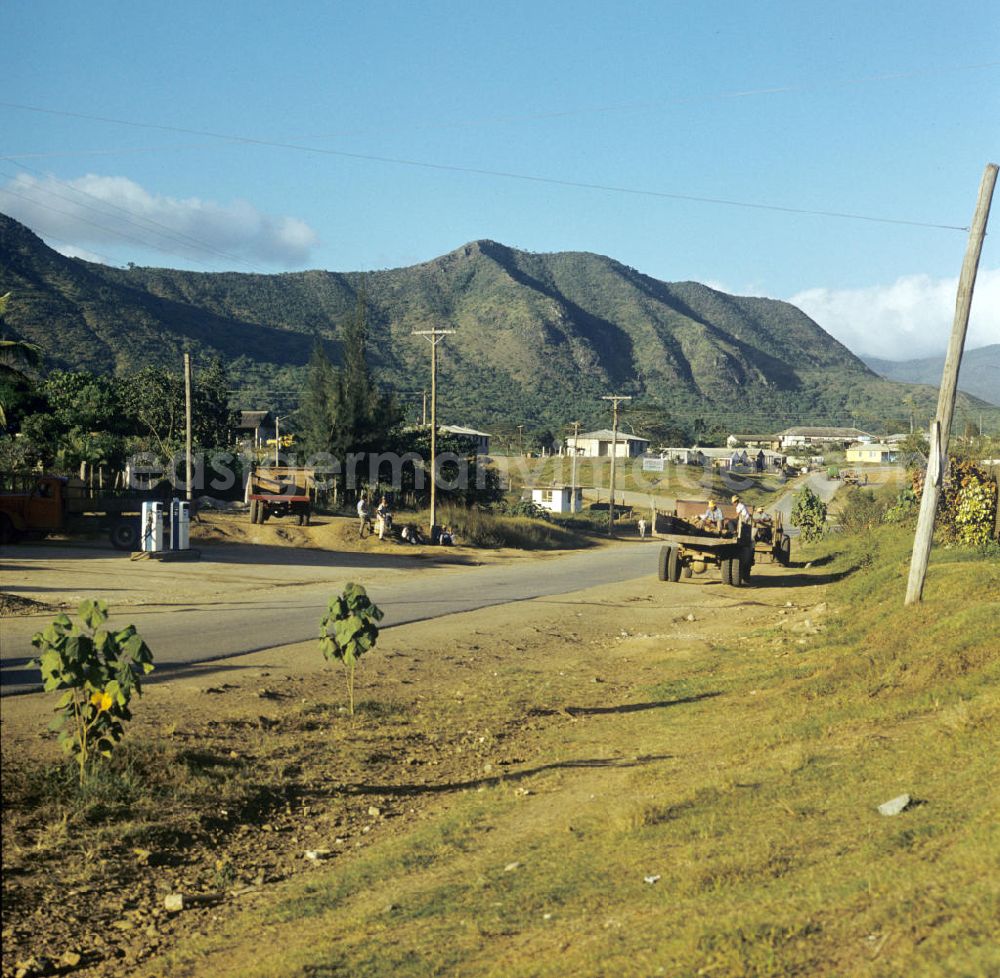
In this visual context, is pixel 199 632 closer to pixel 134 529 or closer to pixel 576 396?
pixel 134 529

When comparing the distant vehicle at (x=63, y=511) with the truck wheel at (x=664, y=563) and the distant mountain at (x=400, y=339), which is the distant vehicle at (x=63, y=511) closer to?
the truck wheel at (x=664, y=563)

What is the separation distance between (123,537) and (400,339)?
131761 millimetres

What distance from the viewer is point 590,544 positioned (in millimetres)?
52094

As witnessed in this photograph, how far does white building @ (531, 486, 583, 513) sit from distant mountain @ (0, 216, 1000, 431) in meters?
32.2

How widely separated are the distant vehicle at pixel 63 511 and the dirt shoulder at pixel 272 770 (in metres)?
16.2

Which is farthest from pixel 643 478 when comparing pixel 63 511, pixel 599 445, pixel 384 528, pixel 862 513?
pixel 63 511

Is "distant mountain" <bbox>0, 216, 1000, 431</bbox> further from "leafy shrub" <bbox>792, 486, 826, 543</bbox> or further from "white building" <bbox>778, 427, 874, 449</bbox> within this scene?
"leafy shrub" <bbox>792, 486, 826, 543</bbox>

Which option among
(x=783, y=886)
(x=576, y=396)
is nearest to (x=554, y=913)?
(x=783, y=886)

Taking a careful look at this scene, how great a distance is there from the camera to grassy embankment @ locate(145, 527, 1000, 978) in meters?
4.43

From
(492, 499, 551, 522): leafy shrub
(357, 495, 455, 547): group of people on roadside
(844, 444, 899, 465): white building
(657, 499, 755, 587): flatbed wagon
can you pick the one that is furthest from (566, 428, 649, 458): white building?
(657, 499, 755, 587): flatbed wagon

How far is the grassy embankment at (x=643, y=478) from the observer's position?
9388cm

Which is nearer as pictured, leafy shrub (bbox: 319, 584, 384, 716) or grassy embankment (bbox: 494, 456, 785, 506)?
leafy shrub (bbox: 319, 584, 384, 716)

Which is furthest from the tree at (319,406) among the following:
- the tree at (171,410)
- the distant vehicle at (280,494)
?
the distant vehicle at (280,494)

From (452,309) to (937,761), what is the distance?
599ft
